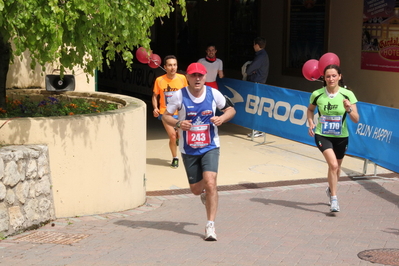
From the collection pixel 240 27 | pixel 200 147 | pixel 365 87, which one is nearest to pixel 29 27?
pixel 200 147

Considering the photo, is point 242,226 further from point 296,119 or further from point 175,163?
point 296,119

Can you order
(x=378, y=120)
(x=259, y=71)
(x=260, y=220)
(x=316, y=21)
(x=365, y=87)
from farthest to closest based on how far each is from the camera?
(x=316, y=21) → (x=365, y=87) → (x=259, y=71) → (x=378, y=120) → (x=260, y=220)

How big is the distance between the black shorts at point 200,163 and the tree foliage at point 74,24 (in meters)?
1.56

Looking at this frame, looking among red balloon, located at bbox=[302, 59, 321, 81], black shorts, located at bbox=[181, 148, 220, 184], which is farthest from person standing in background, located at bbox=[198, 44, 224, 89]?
black shorts, located at bbox=[181, 148, 220, 184]

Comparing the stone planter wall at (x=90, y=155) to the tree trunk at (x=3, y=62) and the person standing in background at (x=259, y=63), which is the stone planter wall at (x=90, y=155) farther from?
the person standing in background at (x=259, y=63)

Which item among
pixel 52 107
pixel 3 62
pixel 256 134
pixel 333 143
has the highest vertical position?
pixel 3 62

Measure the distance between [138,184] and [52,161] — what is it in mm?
1367

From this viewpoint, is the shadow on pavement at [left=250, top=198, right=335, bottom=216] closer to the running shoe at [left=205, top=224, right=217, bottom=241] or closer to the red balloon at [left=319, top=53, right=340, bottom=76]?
the running shoe at [left=205, top=224, right=217, bottom=241]

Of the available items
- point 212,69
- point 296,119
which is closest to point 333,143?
point 296,119

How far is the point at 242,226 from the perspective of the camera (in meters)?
7.30

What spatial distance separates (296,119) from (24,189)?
629 centimetres

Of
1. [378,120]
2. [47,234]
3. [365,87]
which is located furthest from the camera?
[365,87]

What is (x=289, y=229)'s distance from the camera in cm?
720

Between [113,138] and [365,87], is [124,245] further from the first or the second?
[365,87]
